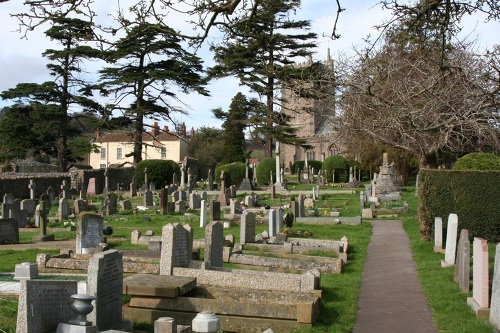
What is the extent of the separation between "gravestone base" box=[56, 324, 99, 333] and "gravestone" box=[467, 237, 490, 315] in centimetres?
553

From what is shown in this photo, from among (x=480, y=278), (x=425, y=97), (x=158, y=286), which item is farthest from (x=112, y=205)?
(x=480, y=278)

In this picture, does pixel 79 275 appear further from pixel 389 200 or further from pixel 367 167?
pixel 367 167

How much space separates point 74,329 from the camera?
21.4ft

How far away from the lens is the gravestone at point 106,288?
741 centimetres

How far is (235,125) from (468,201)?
37319 millimetres

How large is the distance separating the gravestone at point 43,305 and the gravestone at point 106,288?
421 millimetres

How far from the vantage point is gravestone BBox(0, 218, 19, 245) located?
57.1 ft

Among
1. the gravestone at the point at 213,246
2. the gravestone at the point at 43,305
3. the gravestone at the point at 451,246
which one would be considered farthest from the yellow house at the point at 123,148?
the gravestone at the point at 43,305

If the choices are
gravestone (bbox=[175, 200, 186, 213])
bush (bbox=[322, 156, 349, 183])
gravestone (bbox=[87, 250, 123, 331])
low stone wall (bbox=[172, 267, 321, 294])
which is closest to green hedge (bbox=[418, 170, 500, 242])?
low stone wall (bbox=[172, 267, 321, 294])

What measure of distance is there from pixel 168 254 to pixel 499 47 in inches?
312

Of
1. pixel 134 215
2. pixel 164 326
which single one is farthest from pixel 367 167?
pixel 164 326

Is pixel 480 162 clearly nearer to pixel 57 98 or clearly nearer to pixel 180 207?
pixel 180 207

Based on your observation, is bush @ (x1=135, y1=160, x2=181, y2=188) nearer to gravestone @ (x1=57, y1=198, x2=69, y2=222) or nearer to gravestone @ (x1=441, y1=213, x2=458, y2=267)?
gravestone @ (x1=57, y1=198, x2=69, y2=222)

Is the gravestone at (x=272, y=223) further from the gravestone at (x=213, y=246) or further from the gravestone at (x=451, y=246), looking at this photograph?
the gravestone at (x=213, y=246)
